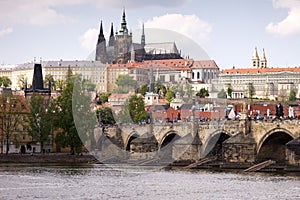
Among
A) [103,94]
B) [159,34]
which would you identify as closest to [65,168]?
[159,34]

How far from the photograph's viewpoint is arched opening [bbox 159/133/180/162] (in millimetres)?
81444

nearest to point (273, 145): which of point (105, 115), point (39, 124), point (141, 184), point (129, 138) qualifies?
point (141, 184)

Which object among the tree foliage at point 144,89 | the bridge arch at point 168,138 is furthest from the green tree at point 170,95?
the tree foliage at point 144,89

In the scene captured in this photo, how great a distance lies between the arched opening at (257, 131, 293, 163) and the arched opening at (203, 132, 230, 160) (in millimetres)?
5809

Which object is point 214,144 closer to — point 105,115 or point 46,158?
point 46,158

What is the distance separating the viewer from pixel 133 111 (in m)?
84.7

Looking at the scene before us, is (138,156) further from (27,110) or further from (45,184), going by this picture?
(45,184)

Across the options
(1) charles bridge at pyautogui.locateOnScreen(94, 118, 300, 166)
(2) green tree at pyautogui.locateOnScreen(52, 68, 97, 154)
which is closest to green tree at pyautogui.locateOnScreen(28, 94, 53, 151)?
(2) green tree at pyautogui.locateOnScreen(52, 68, 97, 154)

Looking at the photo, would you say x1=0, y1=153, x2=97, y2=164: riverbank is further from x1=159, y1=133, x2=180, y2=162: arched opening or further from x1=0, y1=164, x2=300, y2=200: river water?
x1=0, y1=164, x2=300, y2=200: river water

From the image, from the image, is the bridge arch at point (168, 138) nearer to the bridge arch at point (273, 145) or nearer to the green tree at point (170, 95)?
the green tree at point (170, 95)

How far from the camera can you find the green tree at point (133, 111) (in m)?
75.9

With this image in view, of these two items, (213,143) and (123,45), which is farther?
(123,45)

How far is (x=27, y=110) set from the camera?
308ft

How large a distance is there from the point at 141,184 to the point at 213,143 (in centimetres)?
2214
